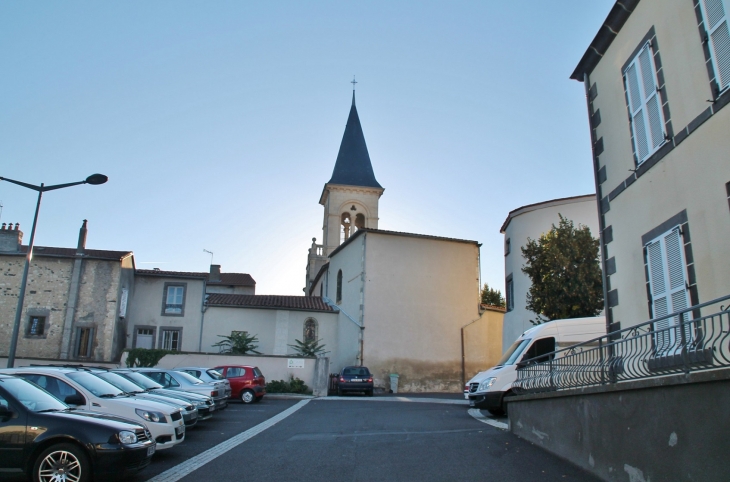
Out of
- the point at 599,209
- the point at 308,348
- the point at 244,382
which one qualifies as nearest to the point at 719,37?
the point at 599,209

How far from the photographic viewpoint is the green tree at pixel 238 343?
31870 mm

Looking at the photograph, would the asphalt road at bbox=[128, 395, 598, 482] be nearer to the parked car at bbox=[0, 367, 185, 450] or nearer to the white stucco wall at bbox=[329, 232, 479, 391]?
the parked car at bbox=[0, 367, 185, 450]

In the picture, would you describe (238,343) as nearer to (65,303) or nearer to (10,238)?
(65,303)

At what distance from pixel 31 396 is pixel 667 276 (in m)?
9.20

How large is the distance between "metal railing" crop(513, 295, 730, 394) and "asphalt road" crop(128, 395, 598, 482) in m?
1.35

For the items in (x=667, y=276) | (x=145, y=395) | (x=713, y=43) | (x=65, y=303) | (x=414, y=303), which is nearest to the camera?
(x=713, y=43)

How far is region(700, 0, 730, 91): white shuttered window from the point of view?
7.80 m

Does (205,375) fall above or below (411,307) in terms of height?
below

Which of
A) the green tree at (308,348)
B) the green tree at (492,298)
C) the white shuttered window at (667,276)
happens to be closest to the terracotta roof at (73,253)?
the green tree at (308,348)

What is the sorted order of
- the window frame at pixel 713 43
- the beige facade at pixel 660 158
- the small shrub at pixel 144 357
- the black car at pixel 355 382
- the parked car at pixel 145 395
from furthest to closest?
1. the black car at pixel 355 382
2. the small shrub at pixel 144 357
3. the parked car at pixel 145 395
4. the beige facade at pixel 660 158
5. the window frame at pixel 713 43

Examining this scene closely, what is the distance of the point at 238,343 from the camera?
31.9m

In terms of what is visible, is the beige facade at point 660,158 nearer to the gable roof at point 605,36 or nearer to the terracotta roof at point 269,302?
the gable roof at point 605,36

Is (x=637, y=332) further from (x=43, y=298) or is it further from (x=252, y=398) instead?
(x=43, y=298)

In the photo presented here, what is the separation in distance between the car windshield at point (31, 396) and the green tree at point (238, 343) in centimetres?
2307
